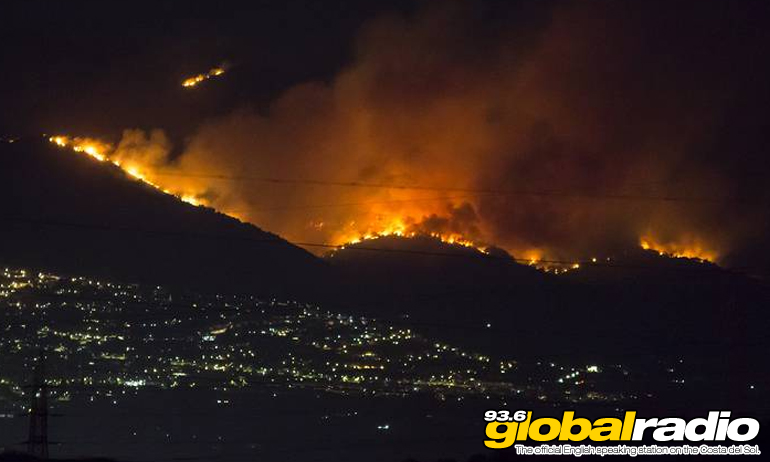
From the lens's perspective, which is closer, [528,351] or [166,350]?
[166,350]

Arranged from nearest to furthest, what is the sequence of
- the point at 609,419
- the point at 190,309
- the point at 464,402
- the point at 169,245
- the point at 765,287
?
the point at 609,419, the point at 464,402, the point at 190,309, the point at 765,287, the point at 169,245

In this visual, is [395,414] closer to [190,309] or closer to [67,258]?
[190,309]

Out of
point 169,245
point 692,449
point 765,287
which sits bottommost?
point 692,449

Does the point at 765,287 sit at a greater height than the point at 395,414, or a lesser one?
greater

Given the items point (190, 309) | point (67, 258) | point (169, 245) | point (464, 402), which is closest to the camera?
point (464, 402)

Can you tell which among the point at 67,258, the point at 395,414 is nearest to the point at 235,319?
the point at 395,414

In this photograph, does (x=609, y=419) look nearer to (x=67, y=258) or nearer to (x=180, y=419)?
(x=180, y=419)

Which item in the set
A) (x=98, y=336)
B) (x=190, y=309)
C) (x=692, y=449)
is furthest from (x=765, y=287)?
(x=692, y=449)

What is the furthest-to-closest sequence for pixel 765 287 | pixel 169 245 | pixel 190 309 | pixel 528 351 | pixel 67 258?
1. pixel 169 245
2. pixel 67 258
3. pixel 765 287
4. pixel 190 309
5. pixel 528 351

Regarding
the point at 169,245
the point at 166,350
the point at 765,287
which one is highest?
the point at 169,245
